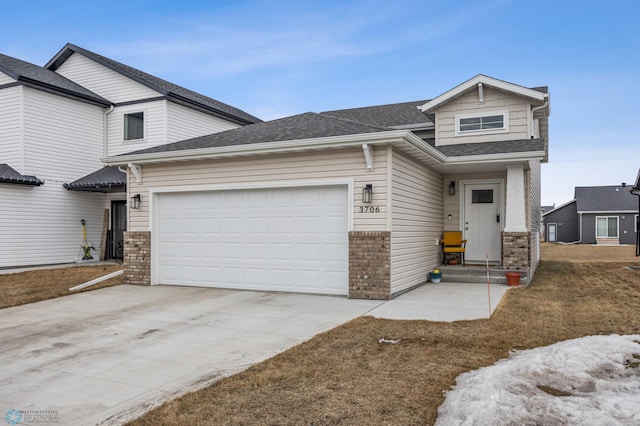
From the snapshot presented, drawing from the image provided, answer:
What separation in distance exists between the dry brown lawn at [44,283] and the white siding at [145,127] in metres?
4.95

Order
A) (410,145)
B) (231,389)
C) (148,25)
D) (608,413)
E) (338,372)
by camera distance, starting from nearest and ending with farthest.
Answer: (608,413) → (231,389) → (338,372) → (410,145) → (148,25)

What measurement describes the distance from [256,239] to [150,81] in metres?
10.9

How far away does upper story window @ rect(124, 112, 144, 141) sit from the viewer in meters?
17.8

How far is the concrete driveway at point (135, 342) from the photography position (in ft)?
13.3

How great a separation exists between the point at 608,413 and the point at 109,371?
4.53m

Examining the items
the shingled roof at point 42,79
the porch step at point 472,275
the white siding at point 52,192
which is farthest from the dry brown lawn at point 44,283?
the porch step at point 472,275

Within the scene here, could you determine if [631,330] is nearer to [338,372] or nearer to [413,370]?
[413,370]

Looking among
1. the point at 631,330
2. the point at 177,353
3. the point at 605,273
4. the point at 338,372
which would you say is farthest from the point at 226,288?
the point at 605,273

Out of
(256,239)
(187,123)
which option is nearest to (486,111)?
(256,239)

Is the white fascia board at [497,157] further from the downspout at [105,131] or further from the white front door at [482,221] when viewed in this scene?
the downspout at [105,131]

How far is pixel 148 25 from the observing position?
16.1 metres

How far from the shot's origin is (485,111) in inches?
507

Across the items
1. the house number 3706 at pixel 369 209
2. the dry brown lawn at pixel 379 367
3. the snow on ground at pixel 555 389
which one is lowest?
the dry brown lawn at pixel 379 367

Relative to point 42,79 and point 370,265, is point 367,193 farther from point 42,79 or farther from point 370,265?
point 42,79
